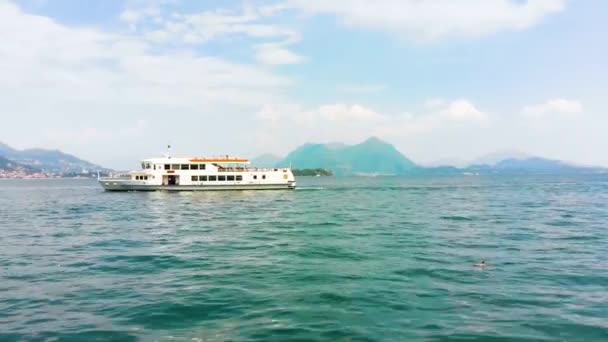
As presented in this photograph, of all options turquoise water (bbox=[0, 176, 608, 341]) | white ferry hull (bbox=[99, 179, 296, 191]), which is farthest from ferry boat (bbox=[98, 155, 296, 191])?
turquoise water (bbox=[0, 176, 608, 341])

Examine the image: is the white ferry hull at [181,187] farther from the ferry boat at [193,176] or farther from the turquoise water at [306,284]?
Result: the turquoise water at [306,284]

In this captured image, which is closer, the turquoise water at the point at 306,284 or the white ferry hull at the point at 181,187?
the turquoise water at the point at 306,284

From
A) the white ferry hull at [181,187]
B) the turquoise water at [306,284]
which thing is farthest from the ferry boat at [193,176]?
the turquoise water at [306,284]

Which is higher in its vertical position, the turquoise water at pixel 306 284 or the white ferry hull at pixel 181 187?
the white ferry hull at pixel 181 187

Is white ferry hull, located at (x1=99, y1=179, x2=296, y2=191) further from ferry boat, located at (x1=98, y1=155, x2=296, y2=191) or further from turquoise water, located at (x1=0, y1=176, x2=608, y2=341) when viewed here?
turquoise water, located at (x1=0, y1=176, x2=608, y2=341)

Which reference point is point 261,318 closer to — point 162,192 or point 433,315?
point 433,315

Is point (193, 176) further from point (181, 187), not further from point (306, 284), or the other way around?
point (306, 284)

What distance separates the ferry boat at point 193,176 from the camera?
71.4 metres

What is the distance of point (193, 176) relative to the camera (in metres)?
71.8

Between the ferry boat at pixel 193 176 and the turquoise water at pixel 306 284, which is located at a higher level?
the ferry boat at pixel 193 176

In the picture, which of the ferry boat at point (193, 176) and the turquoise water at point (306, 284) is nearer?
the turquoise water at point (306, 284)

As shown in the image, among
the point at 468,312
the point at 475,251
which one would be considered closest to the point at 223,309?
the point at 468,312

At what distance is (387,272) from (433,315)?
16.5 feet

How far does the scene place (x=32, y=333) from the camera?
1048 centimetres
